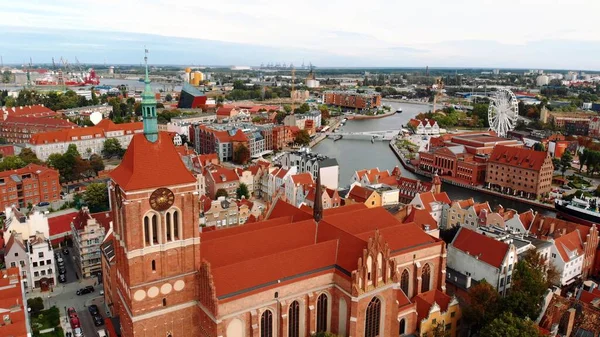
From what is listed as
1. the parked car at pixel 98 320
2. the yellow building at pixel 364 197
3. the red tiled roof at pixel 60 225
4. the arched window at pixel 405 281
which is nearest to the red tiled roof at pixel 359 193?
the yellow building at pixel 364 197

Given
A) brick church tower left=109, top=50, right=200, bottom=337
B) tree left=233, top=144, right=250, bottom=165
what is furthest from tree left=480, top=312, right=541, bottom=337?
tree left=233, top=144, right=250, bottom=165

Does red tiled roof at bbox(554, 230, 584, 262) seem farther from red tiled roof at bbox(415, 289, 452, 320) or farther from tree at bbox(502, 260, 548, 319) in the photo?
red tiled roof at bbox(415, 289, 452, 320)

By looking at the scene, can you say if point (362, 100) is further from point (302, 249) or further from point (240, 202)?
point (302, 249)

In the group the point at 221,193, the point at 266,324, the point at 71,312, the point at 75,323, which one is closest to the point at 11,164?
the point at 221,193

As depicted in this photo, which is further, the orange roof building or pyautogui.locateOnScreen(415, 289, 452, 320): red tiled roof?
pyautogui.locateOnScreen(415, 289, 452, 320): red tiled roof

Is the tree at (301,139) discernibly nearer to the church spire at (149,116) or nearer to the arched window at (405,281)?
the arched window at (405,281)

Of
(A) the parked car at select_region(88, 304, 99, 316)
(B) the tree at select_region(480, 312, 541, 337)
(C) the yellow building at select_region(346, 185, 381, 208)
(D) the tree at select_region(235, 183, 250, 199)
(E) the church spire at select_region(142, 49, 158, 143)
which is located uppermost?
(E) the church spire at select_region(142, 49, 158, 143)

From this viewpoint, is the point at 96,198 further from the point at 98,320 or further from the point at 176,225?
the point at 176,225
